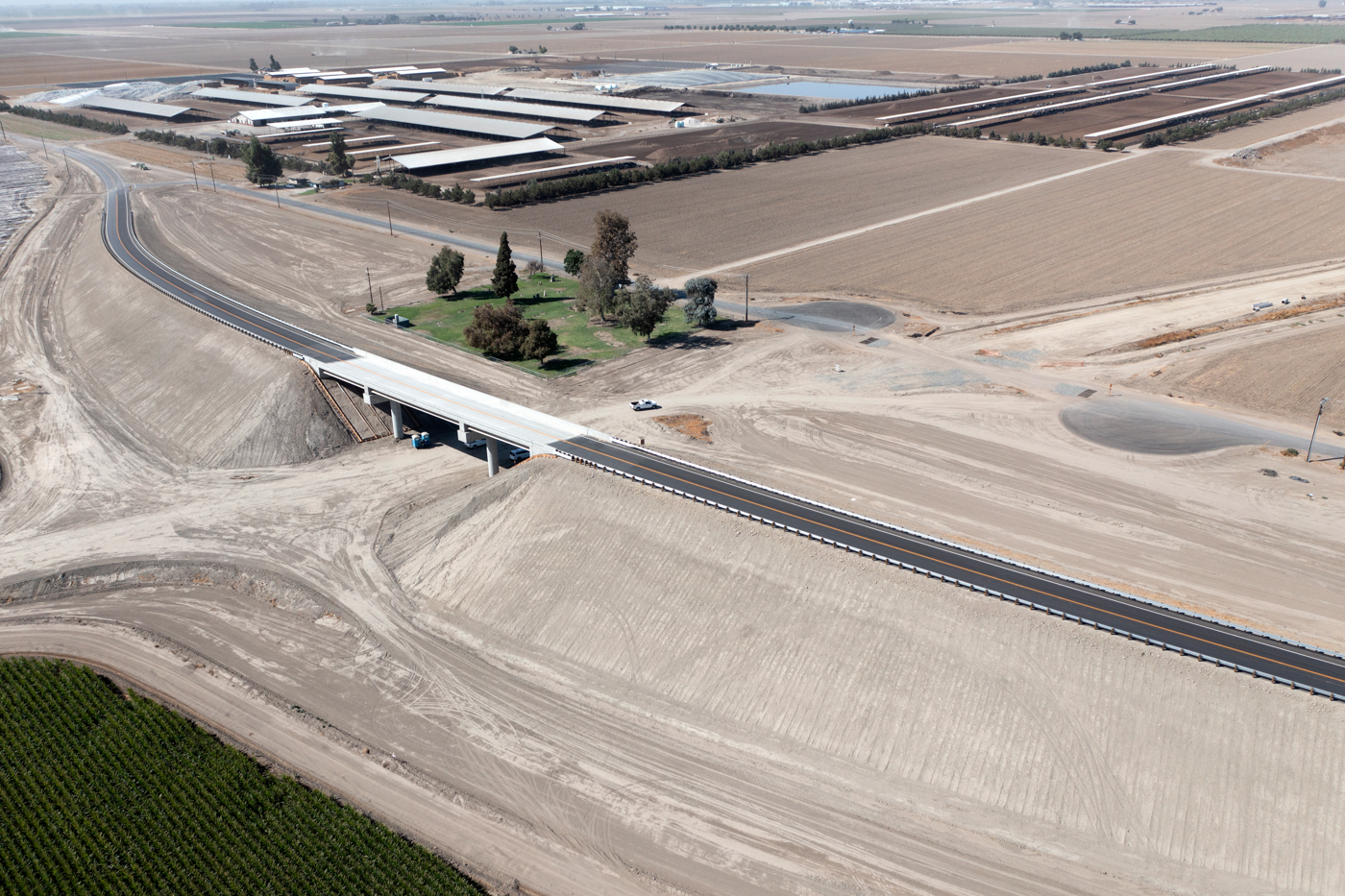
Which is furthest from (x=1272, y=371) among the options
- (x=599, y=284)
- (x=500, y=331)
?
(x=500, y=331)

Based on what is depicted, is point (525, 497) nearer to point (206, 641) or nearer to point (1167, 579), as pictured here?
point (206, 641)

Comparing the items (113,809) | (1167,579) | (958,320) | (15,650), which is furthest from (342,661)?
(958,320)

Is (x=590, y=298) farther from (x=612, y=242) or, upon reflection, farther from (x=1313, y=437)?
(x=1313, y=437)

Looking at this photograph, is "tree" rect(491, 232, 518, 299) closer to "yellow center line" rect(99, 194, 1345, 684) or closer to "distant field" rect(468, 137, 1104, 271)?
"distant field" rect(468, 137, 1104, 271)

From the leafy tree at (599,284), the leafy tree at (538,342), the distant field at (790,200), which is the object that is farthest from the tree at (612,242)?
the leafy tree at (538,342)

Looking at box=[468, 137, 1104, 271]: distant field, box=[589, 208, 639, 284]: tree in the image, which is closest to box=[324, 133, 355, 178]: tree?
box=[468, 137, 1104, 271]: distant field

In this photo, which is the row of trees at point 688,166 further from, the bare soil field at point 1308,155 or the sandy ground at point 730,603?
the bare soil field at point 1308,155
